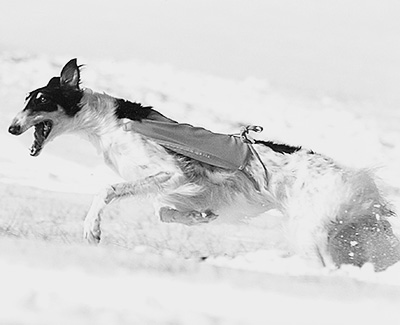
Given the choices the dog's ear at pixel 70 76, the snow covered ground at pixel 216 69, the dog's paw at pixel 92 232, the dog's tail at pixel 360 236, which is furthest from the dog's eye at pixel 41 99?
the dog's tail at pixel 360 236

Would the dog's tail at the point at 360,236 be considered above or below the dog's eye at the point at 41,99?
below

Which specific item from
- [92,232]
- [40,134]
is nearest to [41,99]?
[40,134]

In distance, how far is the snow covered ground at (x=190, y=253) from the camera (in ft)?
7.50

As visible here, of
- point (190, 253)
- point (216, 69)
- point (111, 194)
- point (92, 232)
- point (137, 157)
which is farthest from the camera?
point (216, 69)

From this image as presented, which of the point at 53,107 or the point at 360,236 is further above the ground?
the point at 53,107

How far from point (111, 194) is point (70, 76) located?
677 millimetres

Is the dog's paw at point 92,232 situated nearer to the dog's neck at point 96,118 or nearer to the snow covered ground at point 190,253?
the snow covered ground at point 190,253

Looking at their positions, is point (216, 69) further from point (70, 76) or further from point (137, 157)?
point (137, 157)

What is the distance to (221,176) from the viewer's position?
3.87m

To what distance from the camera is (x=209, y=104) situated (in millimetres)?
5902

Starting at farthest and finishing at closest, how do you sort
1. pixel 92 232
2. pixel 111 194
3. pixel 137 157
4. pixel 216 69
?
pixel 216 69
pixel 137 157
pixel 111 194
pixel 92 232

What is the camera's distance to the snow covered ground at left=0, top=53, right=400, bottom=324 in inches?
90.0

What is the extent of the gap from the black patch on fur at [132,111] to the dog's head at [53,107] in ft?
0.67

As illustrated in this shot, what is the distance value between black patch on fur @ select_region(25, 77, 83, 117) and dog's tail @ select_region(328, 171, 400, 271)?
1.35 metres
